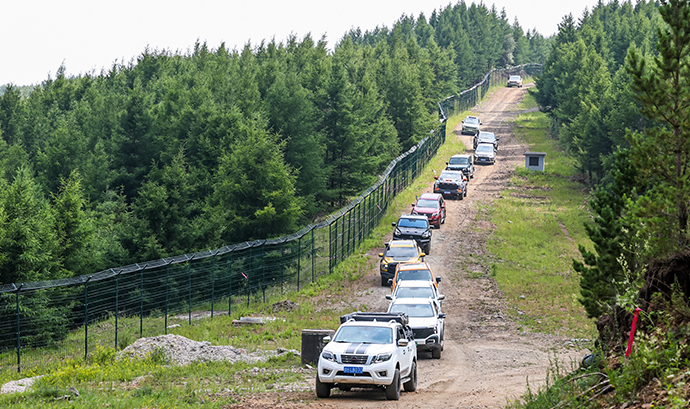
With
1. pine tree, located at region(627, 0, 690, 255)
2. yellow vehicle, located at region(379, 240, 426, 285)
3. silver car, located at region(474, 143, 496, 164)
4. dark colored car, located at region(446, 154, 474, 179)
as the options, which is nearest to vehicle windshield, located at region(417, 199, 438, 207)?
yellow vehicle, located at region(379, 240, 426, 285)

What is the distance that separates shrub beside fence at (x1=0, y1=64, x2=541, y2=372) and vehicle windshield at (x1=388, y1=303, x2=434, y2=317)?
22.8 feet

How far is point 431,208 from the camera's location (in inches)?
1548

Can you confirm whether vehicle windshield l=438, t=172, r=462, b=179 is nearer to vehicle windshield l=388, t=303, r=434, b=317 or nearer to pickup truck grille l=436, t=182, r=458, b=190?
pickup truck grille l=436, t=182, r=458, b=190

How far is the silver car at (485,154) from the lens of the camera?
200 ft

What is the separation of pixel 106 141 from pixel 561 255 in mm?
41018

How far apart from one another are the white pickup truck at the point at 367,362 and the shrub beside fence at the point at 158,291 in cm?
789

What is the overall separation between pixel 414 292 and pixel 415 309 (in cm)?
236

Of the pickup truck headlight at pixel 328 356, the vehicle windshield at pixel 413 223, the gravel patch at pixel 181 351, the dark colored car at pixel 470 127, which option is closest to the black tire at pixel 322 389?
the pickup truck headlight at pixel 328 356

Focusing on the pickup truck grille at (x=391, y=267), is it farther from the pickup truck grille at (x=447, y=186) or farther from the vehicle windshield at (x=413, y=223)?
the pickup truck grille at (x=447, y=186)

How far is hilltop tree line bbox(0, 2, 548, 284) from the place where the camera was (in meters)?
32.6

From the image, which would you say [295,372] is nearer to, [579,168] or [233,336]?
[233,336]

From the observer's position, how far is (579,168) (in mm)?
52562

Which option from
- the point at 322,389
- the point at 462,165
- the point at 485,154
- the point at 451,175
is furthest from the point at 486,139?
the point at 322,389

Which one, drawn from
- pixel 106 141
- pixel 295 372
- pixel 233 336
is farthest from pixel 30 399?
pixel 106 141
